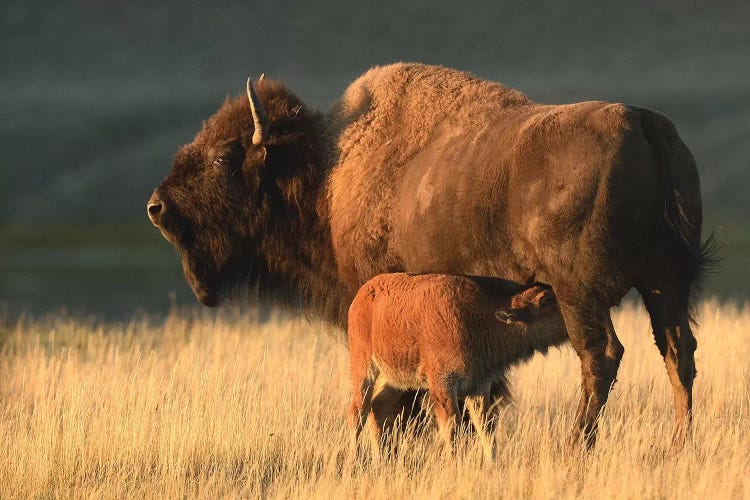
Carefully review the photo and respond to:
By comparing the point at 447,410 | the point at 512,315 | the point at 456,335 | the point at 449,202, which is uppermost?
the point at 449,202

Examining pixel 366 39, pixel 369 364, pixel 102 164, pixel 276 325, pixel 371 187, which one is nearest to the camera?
pixel 369 364

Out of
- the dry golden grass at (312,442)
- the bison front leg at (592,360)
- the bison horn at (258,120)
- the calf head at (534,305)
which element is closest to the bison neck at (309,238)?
the bison horn at (258,120)

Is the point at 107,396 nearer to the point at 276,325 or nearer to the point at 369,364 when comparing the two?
the point at 369,364

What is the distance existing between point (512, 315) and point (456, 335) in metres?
0.38

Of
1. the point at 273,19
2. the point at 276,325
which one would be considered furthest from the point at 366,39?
the point at 276,325

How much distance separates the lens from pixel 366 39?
6025cm

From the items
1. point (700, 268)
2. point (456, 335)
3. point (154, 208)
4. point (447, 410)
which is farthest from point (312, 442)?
point (700, 268)

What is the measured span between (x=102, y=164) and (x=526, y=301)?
4117cm

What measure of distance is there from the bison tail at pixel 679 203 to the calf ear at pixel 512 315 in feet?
2.86

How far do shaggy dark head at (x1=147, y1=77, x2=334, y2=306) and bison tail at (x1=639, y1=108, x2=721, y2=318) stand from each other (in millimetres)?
2617

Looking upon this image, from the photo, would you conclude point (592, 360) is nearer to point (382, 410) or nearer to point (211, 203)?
point (382, 410)

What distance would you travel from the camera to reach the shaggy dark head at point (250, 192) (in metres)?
9.81

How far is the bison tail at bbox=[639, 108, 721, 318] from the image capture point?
7914mm

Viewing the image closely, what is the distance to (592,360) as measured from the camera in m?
8.05
